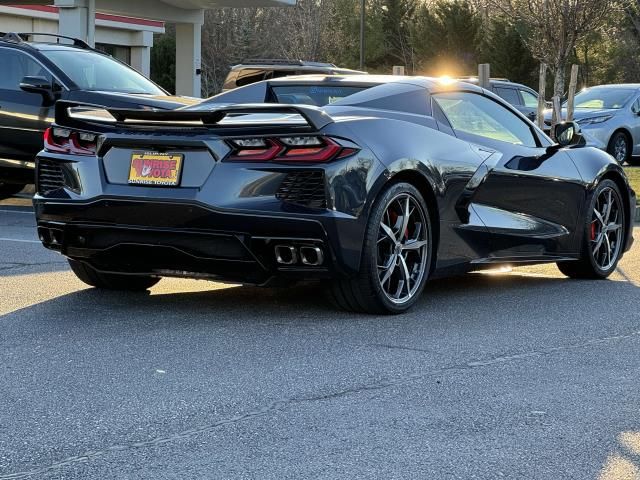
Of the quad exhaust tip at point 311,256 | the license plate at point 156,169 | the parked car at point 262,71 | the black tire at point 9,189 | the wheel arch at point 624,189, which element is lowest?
the black tire at point 9,189

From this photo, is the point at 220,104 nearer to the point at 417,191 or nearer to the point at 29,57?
the point at 417,191

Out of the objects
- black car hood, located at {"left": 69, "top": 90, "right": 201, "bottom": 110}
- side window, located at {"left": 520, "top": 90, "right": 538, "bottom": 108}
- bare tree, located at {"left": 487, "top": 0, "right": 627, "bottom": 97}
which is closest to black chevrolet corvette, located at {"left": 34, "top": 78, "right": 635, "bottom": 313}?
black car hood, located at {"left": 69, "top": 90, "right": 201, "bottom": 110}

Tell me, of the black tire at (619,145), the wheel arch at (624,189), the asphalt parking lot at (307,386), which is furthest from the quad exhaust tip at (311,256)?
the black tire at (619,145)

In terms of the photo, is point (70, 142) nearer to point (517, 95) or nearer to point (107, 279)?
point (107, 279)

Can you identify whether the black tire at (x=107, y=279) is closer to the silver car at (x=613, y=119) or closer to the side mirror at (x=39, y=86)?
the side mirror at (x=39, y=86)

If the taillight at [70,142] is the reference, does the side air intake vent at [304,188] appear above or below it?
below

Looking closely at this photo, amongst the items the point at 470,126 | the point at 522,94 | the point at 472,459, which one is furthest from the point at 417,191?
the point at 522,94

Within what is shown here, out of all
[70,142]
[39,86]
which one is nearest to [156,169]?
[70,142]

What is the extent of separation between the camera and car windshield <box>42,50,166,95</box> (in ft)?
46.7

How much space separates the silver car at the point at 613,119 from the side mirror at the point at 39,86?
12.9 meters

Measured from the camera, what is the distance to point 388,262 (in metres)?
7.22

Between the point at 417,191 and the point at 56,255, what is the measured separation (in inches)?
141

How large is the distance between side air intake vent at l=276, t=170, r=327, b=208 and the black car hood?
6.56 m

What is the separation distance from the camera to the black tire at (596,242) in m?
9.12
